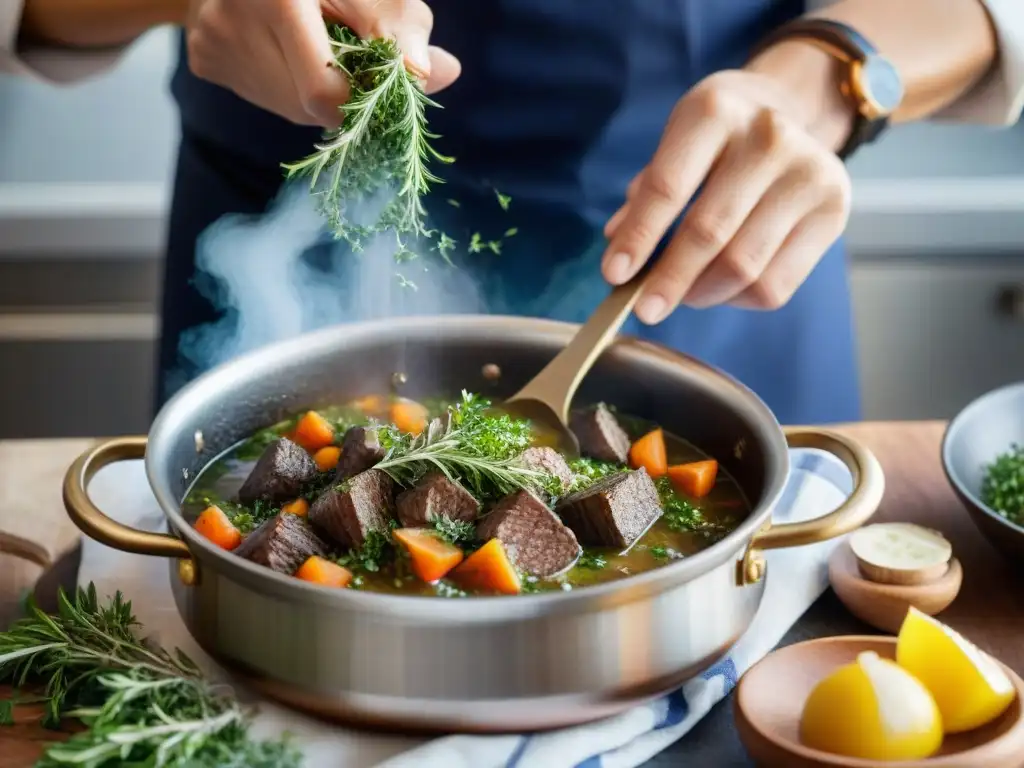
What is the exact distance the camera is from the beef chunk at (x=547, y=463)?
1.96 m

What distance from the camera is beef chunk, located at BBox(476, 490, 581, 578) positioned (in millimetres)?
1797

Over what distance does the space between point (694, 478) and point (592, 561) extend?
36cm

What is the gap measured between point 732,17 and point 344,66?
117cm

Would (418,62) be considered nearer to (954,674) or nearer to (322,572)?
(322,572)

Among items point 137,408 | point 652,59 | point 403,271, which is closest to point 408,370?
point 403,271

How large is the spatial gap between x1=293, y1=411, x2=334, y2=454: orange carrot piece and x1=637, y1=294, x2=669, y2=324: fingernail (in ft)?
2.09

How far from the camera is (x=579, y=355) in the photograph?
2.26 metres

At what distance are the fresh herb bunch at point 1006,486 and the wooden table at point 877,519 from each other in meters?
0.08

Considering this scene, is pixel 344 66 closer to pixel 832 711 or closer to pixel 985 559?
pixel 832 711

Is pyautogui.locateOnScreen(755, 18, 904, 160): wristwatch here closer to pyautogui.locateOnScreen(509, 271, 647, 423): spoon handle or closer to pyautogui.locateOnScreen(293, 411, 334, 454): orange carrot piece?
pyautogui.locateOnScreen(509, 271, 647, 423): spoon handle

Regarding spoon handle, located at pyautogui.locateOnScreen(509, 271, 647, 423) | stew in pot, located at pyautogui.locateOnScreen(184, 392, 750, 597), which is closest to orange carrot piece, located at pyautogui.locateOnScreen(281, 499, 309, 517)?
stew in pot, located at pyautogui.locateOnScreen(184, 392, 750, 597)

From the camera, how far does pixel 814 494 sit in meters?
2.24

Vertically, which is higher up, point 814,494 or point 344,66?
point 344,66

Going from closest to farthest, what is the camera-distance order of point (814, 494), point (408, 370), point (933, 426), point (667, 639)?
1. point (667, 639)
2. point (814, 494)
3. point (408, 370)
4. point (933, 426)
